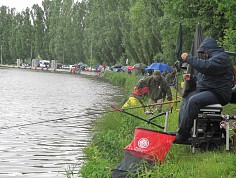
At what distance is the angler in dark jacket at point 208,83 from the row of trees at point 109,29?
876 centimetres

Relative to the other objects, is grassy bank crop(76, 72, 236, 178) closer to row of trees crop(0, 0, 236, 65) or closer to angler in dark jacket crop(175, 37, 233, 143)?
angler in dark jacket crop(175, 37, 233, 143)

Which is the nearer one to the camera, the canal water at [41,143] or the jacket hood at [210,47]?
the jacket hood at [210,47]

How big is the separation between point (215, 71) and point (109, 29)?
77444 mm

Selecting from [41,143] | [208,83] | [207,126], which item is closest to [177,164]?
[207,126]

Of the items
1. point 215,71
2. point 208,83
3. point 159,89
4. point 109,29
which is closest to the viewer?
point 215,71

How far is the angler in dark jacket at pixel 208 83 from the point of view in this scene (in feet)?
31.3

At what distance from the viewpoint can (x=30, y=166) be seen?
12.8 metres

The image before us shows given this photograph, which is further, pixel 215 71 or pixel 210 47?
Answer: pixel 210 47

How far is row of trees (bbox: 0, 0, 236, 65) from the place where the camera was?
1013 inches

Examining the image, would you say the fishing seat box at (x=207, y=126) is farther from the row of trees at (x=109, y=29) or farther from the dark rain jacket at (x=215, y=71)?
the row of trees at (x=109, y=29)

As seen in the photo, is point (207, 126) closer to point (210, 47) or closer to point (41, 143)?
point (210, 47)

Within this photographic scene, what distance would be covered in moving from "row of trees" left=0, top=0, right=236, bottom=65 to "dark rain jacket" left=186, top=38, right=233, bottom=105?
8.73m

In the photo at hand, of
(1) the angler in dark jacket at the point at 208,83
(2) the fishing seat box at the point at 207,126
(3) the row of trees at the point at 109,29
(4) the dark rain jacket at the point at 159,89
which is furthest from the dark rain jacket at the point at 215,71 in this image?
(3) the row of trees at the point at 109,29

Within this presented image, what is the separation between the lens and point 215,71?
960 cm
